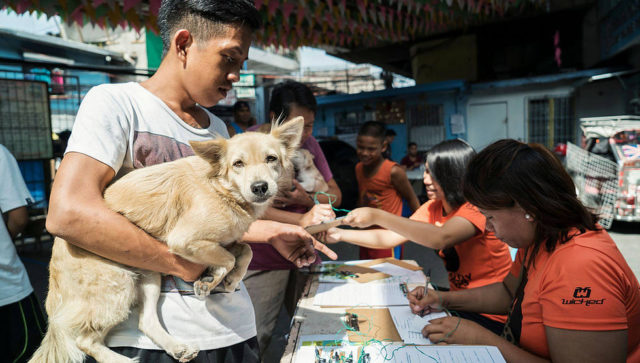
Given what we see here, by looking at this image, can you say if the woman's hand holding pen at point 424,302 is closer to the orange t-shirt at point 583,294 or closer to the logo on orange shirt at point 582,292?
the orange t-shirt at point 583,294

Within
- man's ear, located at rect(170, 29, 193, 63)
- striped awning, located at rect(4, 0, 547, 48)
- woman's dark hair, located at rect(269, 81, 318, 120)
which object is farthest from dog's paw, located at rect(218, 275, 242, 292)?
striped awning, located at rect(4, 0, 547, 48)

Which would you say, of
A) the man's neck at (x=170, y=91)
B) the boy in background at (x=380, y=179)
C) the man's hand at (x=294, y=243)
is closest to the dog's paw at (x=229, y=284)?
the man's hand at (x=294, y=243)

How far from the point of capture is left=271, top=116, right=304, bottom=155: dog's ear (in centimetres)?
173

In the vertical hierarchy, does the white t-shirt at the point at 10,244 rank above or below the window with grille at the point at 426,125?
below

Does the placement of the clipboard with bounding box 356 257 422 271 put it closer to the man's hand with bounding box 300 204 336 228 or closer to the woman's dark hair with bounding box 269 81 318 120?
the man's hand with bounding box 300 204 336 228

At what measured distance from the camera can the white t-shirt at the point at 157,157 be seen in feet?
3.77

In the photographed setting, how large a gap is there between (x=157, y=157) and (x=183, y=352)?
2.19ft

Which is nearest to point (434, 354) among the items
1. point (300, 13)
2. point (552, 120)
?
point (300, 13)

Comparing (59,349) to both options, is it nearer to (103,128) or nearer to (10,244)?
(103,128)

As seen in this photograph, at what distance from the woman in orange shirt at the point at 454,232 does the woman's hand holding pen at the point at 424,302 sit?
38cm

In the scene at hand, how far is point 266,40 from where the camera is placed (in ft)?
28.3

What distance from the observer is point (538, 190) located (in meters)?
1.56

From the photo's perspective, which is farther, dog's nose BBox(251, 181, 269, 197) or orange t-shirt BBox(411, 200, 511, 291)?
orange t-shirt BBox(411, 200, 511, 291)

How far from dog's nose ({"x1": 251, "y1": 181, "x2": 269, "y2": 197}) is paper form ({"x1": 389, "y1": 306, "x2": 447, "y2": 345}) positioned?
970 millimetres
